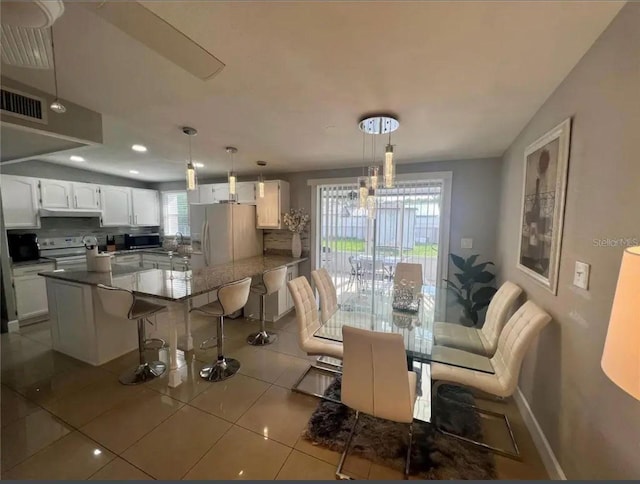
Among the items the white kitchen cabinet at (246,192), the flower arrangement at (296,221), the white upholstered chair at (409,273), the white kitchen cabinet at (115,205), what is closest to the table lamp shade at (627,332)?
the white upholstered chair at (409,273)

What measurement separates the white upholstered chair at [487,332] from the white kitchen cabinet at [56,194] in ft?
19.1

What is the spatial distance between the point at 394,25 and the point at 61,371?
13.0 ft

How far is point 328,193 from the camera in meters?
4.16

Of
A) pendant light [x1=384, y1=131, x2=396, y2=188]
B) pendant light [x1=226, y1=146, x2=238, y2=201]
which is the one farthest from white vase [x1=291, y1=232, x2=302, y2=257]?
pendant light [x1=384, y1=131, x2=396, y2=188]

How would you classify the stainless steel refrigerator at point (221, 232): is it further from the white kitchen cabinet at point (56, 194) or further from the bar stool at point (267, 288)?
the white kitchen cabinet at point (56, 194)

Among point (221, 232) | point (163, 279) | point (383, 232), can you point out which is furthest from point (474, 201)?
point (163, 279)

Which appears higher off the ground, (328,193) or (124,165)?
(124,165)

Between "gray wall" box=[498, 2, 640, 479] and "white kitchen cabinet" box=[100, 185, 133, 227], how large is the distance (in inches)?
251

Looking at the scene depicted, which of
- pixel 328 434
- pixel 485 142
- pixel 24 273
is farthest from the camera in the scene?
pixel 24 273

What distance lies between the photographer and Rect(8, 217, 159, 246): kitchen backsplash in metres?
4.18

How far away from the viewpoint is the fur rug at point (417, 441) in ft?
5.13

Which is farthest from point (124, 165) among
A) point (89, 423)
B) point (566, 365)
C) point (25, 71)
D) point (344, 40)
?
point (566, 365)

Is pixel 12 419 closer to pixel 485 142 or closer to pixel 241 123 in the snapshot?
pixel 241 123

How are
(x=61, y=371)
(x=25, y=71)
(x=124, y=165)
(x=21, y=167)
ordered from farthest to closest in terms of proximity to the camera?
(x=124, y=165) < (x=21, y=167) < (x=61, y=371) < (x=25, y=71)
